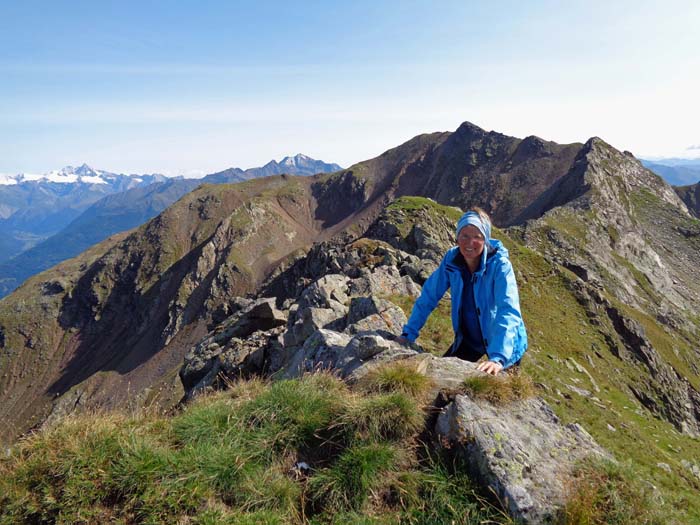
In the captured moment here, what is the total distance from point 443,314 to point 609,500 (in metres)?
14.8

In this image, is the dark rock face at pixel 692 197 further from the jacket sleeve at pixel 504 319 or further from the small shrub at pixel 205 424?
the small shrub at pixel 205 424

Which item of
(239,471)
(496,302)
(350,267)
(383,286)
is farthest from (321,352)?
(350,267)

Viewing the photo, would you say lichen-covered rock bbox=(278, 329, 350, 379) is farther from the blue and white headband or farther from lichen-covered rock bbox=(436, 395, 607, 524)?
the blue and white headband

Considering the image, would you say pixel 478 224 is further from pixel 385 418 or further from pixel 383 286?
pixel 383 286

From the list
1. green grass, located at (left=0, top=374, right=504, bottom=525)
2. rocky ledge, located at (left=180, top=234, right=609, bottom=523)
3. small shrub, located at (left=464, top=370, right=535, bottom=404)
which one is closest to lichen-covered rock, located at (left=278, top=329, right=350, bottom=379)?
rocky ledge, located at (left=180, top=234, right=609, bottom=523)

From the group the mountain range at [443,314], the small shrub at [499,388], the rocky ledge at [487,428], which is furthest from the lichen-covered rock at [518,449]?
the mountain range at [443,314]

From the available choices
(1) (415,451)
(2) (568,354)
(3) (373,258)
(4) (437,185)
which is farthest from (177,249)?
(1) (415,451)

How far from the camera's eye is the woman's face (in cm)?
709

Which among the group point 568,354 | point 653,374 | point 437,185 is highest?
point 437,185

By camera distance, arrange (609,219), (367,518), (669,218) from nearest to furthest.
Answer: (367,518), (609,219), (669,218)

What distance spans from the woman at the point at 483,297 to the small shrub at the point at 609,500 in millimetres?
1981

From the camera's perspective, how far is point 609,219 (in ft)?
248

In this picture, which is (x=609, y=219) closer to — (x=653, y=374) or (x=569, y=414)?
(x=653, y=374)

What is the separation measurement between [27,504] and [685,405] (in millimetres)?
44649
